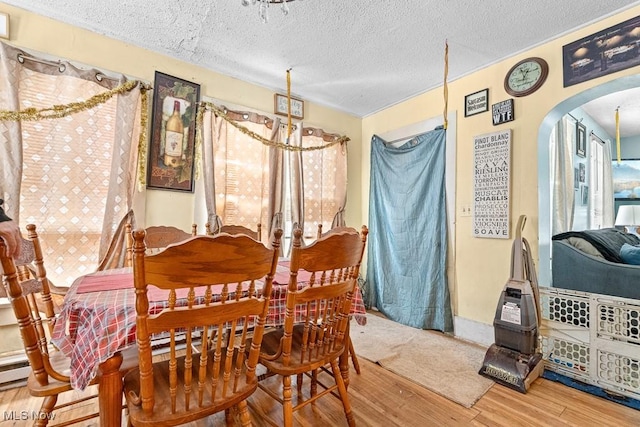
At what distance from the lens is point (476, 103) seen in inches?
112

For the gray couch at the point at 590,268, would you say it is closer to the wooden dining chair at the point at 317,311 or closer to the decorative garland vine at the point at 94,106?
the wooden dining chair at the point at 317,311

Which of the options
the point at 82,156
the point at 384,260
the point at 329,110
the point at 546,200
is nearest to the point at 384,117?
the point at 329,110

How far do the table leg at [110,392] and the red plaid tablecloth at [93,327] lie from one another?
0.16 feet

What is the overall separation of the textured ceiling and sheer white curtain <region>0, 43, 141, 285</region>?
496 mm

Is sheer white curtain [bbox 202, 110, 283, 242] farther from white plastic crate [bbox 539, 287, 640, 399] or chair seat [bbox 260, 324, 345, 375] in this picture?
white plastic crate [bbox 539, 287, 640, 399]

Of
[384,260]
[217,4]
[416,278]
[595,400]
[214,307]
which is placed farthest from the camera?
[384,260]

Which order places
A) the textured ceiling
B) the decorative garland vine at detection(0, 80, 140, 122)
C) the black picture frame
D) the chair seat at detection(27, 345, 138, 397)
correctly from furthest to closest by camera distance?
1. the black picture frame
2. the textured ceiling
3. the decorative garland vine at detection(0, 80, 140, 122)
4. the chair seat at detection(27, 345, 138, 397)

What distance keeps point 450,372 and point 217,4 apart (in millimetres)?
3132

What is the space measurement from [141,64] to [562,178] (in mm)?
4608

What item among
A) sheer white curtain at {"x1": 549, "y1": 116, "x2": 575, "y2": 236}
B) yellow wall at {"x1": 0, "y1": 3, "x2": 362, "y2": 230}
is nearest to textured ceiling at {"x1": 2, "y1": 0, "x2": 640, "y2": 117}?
yellow wall at {"x1": 0, "y1": 3, "x2": 362, "y2": 230}

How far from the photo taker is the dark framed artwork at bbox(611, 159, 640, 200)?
512cm

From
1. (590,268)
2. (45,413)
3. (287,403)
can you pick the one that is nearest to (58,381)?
(45,413)

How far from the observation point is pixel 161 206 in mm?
2629

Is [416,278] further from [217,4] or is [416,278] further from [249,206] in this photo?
[217,4]
